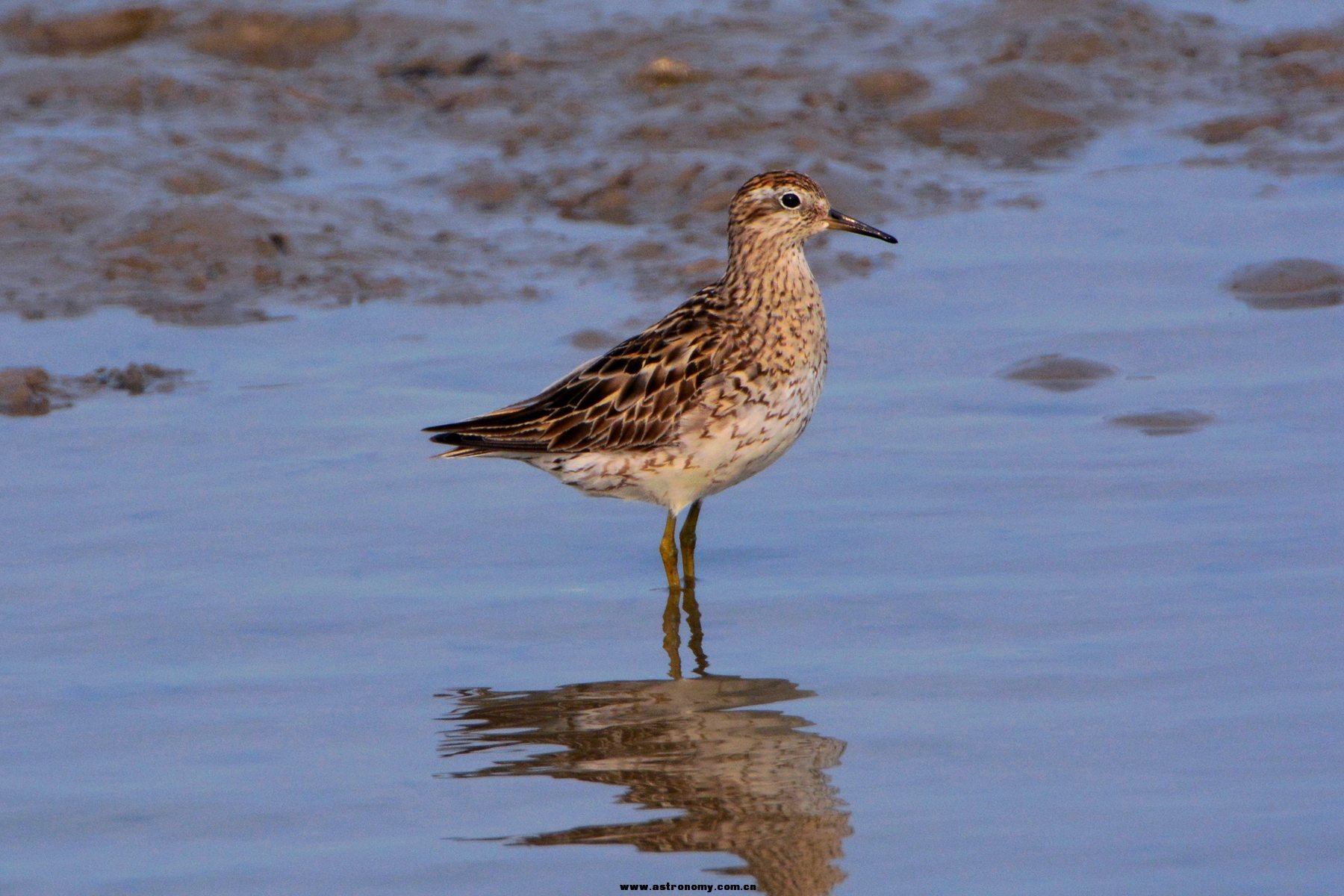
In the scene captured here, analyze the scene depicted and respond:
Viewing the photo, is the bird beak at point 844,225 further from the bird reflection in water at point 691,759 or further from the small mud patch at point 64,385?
the small mud patch at point 64,385

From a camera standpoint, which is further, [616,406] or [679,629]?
[616,406]

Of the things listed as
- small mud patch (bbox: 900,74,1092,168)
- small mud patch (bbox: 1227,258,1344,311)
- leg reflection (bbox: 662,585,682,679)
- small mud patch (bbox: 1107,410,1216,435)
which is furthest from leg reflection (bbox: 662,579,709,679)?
small mud patch (bbox: 900,74,1092,168)

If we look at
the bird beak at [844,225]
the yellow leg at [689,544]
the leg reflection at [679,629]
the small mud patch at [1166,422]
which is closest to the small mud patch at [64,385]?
the yellow leg at [689,544]

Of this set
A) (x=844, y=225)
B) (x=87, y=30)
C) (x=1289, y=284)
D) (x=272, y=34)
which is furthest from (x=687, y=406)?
(x=87, y=30)

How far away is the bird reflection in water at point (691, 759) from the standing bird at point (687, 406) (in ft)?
2.79

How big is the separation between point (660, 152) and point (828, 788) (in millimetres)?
7684

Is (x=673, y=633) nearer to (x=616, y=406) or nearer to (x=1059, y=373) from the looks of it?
(x=616, y=406)

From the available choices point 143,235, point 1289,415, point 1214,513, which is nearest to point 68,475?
point 143,235

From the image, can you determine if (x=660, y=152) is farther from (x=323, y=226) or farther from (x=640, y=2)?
(x=640, y=2)

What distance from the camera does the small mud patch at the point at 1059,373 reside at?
30.8 feet

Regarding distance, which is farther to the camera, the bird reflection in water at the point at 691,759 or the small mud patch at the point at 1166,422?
the small mud patch at the point at 1166,422

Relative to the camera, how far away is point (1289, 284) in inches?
408

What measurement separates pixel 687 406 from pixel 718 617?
2.84 feet

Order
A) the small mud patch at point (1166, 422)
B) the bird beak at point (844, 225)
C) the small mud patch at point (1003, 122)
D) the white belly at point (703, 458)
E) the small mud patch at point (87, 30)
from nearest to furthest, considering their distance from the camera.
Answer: the white belly at point (703, 458) → the bird beak at point (844, 225) → the small mud patch at point (1166, 422) → the small mud patch at point (1003, 122) → the small mud patch at point (87, 30)
